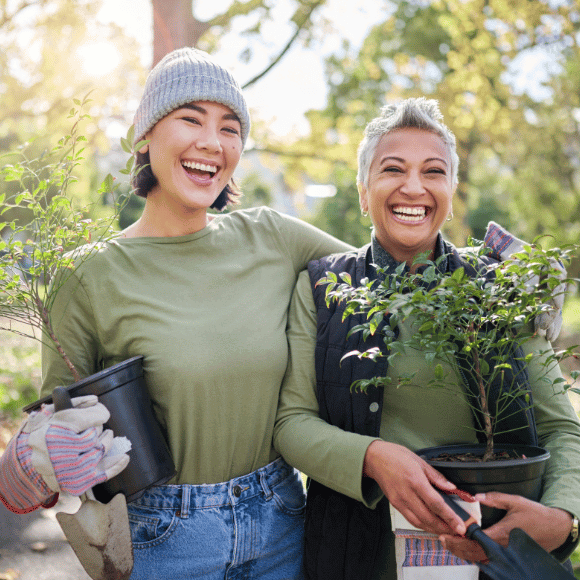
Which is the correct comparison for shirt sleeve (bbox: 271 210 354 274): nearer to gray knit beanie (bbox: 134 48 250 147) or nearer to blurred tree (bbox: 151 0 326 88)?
gray knit beanie (bbox: 134 48 250 147)

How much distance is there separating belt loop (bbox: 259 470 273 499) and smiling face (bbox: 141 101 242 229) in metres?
0.88

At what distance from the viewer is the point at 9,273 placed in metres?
1.82

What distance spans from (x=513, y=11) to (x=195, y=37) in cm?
269

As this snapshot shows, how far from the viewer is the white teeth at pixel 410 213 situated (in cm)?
197

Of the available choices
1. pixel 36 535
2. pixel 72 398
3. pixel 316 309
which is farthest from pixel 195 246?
pixel 36 535

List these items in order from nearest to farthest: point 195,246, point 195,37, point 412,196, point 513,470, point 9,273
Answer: point 513,470 < point 9,273 < point 412,196 < point 195,246 < point 195,37

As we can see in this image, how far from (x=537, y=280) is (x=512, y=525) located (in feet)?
2.31

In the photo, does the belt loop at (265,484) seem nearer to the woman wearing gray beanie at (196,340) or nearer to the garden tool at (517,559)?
the woman wearing gray beanie at (196,340)

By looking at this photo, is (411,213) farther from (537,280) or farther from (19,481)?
(19,481)

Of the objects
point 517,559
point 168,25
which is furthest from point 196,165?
point 168,25

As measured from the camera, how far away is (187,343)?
185cm

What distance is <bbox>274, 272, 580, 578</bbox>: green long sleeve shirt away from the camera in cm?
170

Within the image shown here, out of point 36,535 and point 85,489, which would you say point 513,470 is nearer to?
point 85,489

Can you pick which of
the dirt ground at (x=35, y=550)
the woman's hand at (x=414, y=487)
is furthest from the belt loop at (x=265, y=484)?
the dirt ground at (x=35, y=550)
